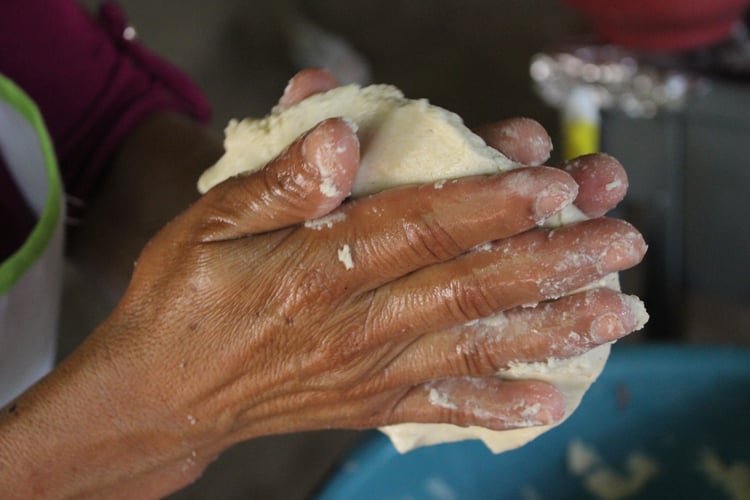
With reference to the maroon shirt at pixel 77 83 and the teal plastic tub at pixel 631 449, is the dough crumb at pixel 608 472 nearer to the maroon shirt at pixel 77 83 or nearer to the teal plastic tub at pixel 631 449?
the teal plastic tub at pixel 631 449

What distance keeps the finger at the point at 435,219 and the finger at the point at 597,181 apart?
0.32 feet

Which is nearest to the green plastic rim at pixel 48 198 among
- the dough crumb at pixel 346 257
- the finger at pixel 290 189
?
the finger at pixel 290 189

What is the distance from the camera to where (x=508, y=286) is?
50 cm

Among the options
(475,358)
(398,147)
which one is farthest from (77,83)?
(475,358)

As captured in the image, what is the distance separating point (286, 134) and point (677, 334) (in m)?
1.14

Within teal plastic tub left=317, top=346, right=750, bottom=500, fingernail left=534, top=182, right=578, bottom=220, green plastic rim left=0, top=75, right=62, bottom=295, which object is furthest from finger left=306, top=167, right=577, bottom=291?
teal plastic tub left=317, top=346, right=750, bottom=500

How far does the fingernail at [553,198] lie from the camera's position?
46 centimetres

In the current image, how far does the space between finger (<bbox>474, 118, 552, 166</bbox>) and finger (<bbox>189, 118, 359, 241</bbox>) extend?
0.53 feet

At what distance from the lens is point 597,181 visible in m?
0.56

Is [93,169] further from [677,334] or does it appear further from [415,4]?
[415,4]

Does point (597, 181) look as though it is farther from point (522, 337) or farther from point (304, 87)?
point (304, 87)

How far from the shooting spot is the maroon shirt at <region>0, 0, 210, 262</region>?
788 mm

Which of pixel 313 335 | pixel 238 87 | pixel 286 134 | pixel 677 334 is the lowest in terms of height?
pixel 677 334

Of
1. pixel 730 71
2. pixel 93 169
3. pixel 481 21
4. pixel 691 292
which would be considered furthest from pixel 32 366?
pixel 481 21
